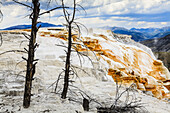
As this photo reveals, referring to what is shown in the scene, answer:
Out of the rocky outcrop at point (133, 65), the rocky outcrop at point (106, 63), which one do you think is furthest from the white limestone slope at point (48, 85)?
the rocky outcrop at point (133, 65)

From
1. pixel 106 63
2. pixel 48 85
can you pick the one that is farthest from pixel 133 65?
pixel 48 85

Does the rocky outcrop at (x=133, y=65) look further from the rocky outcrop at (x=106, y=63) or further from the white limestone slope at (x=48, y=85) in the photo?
the white limestone slope at (x=48, y=85)

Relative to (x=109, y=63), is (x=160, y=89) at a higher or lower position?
lower

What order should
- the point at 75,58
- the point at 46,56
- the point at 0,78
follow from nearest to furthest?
the point at 0,78
the point at 46,56
the point at 75,58

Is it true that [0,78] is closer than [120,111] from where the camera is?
No

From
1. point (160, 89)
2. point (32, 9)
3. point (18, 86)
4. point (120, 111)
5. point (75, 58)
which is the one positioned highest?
point (32, 9)

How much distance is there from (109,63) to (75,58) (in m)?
4.29

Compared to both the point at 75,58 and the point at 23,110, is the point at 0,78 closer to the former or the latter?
the point at 23,110

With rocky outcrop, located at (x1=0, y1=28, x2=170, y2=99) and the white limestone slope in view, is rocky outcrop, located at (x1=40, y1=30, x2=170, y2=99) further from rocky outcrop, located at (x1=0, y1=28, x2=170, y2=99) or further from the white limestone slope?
the white limestone slope

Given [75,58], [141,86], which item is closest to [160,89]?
[141,86]

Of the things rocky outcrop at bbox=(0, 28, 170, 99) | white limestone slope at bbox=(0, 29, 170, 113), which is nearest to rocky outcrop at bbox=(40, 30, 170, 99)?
rocky outcrop at bbox=(0, 28, 170, 99)

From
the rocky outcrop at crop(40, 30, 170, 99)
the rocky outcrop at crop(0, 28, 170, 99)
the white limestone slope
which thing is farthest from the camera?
the rocky outcrop at crop(40, 30, 170, 99)

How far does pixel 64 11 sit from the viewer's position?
175 inches

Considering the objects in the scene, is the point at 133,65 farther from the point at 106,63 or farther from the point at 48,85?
the point at 48,85
